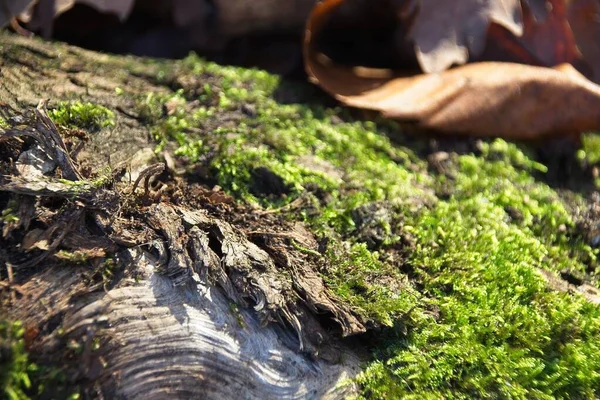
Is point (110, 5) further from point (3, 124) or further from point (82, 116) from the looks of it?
point (3, 124)

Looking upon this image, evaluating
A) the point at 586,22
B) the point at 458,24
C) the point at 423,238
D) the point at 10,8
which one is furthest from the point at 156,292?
the point at 586,22


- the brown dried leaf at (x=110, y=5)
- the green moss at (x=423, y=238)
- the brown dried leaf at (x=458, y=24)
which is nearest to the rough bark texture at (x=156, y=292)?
the green moss at (x=423, y=238)

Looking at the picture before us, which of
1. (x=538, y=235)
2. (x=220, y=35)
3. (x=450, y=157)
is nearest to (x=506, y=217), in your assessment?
(x=538, y=235)

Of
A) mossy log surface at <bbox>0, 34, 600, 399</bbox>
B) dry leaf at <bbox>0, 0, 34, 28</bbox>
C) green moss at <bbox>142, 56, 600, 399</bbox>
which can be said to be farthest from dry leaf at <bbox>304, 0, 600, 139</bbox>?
dry leaf at <bbox>0, 0, 34, 28</bbox>

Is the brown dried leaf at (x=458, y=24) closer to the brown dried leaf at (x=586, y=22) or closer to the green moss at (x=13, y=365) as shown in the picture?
the brown dried leaf at (x=586, y=22)

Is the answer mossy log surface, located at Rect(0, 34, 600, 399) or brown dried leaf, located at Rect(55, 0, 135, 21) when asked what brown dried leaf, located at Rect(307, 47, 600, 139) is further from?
brown dried leaf, located at Rect(55, 0, 135, 21)

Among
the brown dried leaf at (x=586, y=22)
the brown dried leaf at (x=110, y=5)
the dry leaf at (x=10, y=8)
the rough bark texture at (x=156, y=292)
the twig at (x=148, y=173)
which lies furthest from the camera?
the brown dried leaf at (x=586, y=22)
